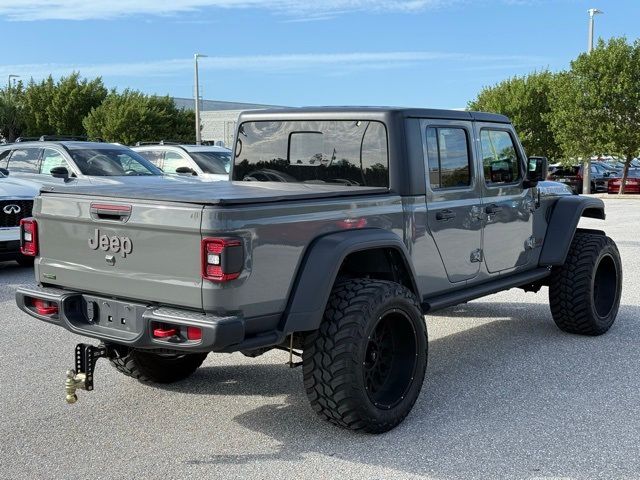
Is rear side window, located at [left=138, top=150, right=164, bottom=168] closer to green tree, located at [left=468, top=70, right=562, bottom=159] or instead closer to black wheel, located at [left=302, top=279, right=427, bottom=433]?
black wheel, located at [left=302, top=279, right=427, bottom=433]

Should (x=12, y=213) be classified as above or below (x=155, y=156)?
below

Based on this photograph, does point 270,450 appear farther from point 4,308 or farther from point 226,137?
point 226,137

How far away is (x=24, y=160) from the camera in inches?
507

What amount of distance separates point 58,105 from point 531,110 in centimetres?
3002

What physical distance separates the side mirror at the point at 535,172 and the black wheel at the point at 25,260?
22.3 ft

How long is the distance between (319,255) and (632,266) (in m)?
7.82

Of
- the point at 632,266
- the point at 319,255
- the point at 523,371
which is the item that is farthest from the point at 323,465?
the point at 632,266

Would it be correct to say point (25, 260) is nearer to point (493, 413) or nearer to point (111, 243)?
point (111, 243)

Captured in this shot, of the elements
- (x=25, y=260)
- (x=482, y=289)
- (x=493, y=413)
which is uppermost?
(x=482, y=289)

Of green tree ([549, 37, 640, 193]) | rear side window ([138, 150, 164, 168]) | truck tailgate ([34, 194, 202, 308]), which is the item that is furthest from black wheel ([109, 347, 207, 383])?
green tree ([549, 37, 640, 193])

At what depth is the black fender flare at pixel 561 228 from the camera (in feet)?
21.4

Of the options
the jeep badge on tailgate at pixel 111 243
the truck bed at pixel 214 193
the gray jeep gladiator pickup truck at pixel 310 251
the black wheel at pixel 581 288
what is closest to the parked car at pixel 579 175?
the black wheel at pixel 581 288

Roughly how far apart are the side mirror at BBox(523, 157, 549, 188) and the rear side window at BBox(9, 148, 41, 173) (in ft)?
28.5

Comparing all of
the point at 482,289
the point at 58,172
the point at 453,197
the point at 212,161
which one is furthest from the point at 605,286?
the point at 212,161
